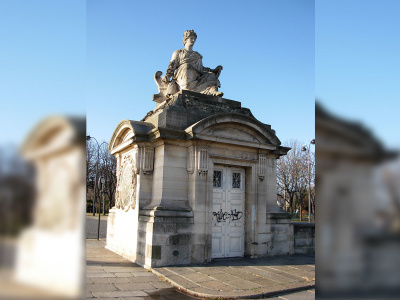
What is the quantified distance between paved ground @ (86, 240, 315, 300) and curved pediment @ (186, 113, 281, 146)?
3.75m

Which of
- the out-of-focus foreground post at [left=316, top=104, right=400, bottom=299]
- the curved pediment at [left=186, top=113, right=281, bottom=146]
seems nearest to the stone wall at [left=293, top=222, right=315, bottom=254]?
the curved pediment at [left=186, top=113, right=281, bottom=146]

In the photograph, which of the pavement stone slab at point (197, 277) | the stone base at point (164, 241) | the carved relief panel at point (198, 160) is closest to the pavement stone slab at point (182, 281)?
the pavement stone slab at point (197, 277)

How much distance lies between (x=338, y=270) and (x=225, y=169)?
32.8 ft

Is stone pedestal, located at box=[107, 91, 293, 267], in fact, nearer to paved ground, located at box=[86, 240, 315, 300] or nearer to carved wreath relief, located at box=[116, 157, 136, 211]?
carved wreath relief, located at box=[116, 157, 136, 211]

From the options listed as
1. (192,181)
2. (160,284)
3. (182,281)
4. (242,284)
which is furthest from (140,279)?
(192,181)

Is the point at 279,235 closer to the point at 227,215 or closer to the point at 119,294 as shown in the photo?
the point at 227,215

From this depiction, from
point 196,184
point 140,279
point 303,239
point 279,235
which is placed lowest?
point 140,279

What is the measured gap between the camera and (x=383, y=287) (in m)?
1.06

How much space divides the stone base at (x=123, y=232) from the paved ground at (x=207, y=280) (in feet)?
1.66

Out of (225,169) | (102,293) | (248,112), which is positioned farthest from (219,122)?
(102,293)

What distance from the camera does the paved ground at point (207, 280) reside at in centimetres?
668

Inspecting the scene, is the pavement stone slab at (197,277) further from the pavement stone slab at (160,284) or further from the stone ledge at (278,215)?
the stone ledge at (278,215)

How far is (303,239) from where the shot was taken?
12.5 metres

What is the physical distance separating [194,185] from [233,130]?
2.27 metres
